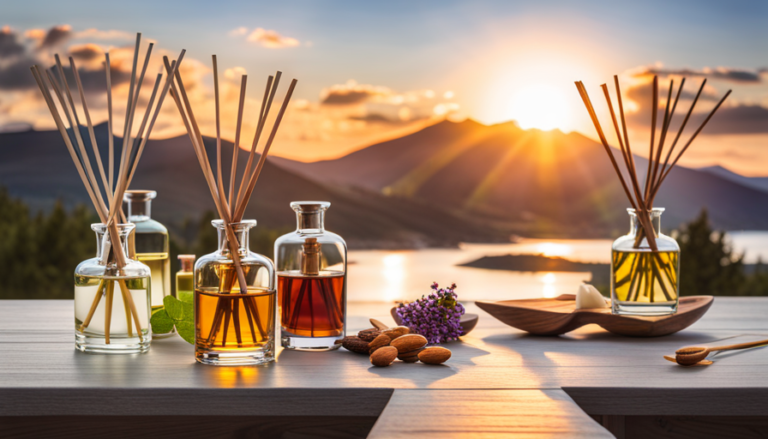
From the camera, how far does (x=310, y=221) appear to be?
3.43ft

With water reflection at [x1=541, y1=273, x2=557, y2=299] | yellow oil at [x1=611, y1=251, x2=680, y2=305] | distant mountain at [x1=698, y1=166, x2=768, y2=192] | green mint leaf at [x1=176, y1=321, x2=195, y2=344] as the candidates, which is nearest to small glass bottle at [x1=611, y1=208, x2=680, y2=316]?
yellow oil at [x1=611, y1=251, x2=680, y2=305]

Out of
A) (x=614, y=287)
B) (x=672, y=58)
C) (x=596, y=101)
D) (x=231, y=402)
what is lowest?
(x=231, y=402)

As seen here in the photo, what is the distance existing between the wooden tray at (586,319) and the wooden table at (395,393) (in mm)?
40

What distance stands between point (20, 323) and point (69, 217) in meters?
2.65

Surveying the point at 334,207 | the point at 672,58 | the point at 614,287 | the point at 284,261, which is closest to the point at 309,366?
the point at 284,261

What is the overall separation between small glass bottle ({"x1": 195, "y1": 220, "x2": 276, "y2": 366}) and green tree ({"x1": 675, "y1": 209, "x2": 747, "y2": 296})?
130 inches

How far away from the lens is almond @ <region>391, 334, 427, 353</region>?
96 cm

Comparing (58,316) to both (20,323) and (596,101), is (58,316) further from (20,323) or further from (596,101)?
(596,101)

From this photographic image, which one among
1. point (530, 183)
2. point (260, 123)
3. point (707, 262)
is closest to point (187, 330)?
point (260, 123)

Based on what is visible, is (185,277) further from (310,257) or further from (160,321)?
(310,257)

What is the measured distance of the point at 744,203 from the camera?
3434 mm

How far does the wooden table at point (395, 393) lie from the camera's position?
0.75 m

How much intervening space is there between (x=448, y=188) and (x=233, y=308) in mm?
2606

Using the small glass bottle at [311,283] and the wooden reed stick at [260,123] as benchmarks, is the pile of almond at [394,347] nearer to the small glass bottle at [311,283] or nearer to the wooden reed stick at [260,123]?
the small glass bottle at [311,283]
